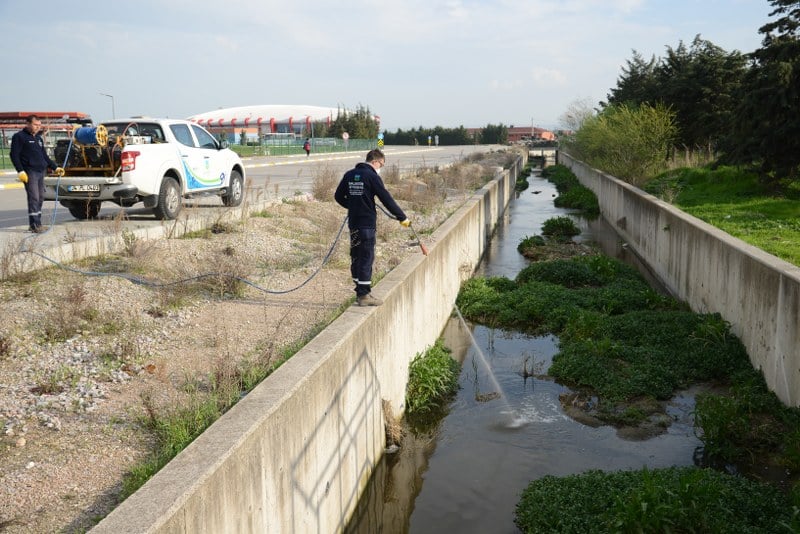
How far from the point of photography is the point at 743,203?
17359mm

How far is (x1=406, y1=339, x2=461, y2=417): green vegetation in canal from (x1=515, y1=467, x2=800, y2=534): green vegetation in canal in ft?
7.74

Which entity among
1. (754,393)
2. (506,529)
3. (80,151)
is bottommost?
(506,529)

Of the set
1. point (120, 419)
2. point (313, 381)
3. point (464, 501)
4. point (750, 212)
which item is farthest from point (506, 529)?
point (750, 212)

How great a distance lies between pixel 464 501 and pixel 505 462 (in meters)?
0.86

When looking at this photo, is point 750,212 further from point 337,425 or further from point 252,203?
point 337,425

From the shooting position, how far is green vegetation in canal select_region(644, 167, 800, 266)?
12.7m

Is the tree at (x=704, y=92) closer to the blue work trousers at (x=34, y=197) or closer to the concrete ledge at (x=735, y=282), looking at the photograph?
the concrete ledge at (x=735, y=282)

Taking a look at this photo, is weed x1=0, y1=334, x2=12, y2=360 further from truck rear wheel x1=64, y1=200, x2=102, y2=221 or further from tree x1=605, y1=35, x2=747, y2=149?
tree x1=605, y1=35, x2=747, y2=149

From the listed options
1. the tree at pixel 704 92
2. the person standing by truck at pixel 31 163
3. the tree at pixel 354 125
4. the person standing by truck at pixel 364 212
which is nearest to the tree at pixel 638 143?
the tree at pixel 704 92

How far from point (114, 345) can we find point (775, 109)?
15709 millimetres

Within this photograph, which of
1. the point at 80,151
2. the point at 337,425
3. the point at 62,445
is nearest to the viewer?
the point at 62,445

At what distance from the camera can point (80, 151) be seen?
1360 centimetres

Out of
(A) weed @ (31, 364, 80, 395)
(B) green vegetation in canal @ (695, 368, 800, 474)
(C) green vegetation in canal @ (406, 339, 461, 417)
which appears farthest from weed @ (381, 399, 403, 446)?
(B) green vegetation in canal @ (695, 368, 800, 474)

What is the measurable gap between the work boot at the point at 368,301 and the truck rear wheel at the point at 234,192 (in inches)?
394
